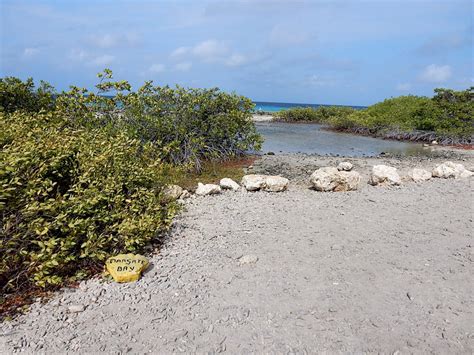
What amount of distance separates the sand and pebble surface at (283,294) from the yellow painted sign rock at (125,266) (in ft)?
0.36

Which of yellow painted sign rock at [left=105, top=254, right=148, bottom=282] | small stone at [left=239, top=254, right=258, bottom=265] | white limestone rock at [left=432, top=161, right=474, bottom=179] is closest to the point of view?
yellow painted sign rock at [left=105, top=254, right=148, bottom=282]

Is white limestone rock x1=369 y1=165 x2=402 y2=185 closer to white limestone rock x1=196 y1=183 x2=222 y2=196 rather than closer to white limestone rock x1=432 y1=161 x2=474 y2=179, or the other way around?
white limestone rock x1=432 y1=161 x2=474 y2=179

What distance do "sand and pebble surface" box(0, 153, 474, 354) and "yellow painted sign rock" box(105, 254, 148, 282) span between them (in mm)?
108

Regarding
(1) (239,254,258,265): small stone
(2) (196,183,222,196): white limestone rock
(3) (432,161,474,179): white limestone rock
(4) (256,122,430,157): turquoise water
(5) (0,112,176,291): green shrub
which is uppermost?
(5) (0,112,176,291): green shrub

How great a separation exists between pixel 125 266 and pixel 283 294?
1951 millimetres

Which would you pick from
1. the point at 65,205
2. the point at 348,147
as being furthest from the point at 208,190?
the point at 348,147

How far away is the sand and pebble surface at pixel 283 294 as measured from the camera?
3.51 m

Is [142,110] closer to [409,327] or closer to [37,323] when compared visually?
[37,323]

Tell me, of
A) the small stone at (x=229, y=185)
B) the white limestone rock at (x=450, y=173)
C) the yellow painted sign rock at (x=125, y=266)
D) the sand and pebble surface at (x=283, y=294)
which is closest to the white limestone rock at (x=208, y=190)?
the small stone at (x=229, y=185)

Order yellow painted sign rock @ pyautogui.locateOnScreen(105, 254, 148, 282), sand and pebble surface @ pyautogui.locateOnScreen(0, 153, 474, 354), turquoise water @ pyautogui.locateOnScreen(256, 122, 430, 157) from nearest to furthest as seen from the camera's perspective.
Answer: sand and pebble surface @ pyautogui.locateOnScreen(0, 153, 474, 354) → yellow painted sign rock @ pyautogui.locateOnScreen(105, 254, 148, 282) → turquoise water @ pyautogui.locateOnScreen(256, 122, 430, 157)

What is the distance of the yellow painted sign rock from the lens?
4.49m

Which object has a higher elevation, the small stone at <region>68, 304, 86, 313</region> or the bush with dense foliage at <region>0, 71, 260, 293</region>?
the bush with dense foliage at <region>0, 71, 260, 293</region>

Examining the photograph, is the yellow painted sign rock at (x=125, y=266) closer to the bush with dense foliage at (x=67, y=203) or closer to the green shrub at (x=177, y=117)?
the bush with dense foliage at (x=67, y=203)

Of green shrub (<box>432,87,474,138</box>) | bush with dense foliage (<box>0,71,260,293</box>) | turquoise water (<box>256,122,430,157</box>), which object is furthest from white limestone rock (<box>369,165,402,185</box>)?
green shrub (<box>432,87,474,138</box>)
